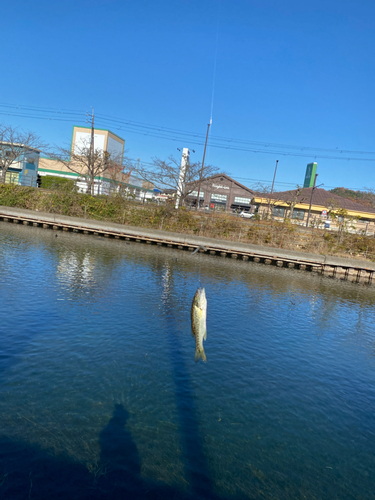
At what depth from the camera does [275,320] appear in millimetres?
14641

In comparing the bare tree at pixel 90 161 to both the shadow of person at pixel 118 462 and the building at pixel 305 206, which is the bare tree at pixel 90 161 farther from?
the shadow of person at pixel 118 462

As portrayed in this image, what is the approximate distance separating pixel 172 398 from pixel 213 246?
970 inches

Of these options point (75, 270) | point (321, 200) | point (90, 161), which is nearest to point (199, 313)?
point (75, 270)

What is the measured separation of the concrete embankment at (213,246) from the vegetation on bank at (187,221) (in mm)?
3729

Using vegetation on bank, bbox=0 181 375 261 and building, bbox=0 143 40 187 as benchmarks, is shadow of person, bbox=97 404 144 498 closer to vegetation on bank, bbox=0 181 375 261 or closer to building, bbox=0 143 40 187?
vegetation on bank, bbox=0 181 375 261

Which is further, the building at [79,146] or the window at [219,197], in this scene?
the window at [219,197]

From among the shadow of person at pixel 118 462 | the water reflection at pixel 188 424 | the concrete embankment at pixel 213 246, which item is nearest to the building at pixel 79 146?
the concrete embankment at pixel 213 246

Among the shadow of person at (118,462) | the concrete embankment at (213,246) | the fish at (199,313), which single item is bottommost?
the shadow of person at (118,462)

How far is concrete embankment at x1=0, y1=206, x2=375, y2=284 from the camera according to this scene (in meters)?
30.7

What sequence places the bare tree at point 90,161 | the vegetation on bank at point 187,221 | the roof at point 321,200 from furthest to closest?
the roof at point 321,200
the bare tree at point 90,161
the vegetation on bank at point 187,221

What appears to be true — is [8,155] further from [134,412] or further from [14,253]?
[134,412]

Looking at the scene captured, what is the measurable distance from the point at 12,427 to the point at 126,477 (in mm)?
2256

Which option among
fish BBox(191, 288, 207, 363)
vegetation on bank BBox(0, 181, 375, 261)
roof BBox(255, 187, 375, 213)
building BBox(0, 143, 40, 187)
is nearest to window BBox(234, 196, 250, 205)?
roof BBox(255, 187, 375, 213)

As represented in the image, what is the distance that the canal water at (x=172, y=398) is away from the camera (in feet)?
19.1
